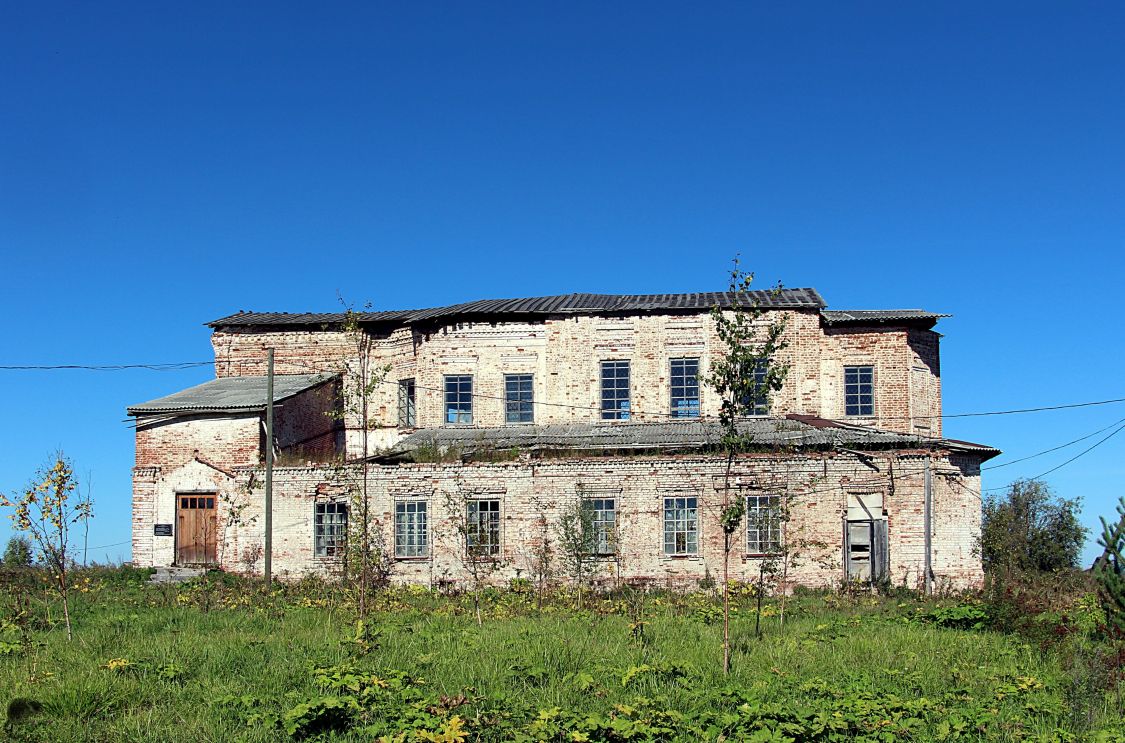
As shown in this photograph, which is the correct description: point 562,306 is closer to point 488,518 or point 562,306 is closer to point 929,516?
point 488,518

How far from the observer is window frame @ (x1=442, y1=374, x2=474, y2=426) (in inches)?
1221

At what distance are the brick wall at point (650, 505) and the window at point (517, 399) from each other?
5.69 m

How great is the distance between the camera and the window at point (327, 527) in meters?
25.5

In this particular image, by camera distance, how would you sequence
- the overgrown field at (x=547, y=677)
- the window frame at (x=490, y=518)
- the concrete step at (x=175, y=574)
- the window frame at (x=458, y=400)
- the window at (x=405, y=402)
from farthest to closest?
the window at (x=405, y=402) → the window frame at (x=458, y=400) → the concrete step at (x=175, y=574) → the window frame at (x=490, y=518) → the overgrown field at (x=547, y=677)

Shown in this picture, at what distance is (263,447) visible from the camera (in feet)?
89.7

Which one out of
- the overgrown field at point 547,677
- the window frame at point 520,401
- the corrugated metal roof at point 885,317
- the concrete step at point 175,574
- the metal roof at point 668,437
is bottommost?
the concrete step at point 175,574

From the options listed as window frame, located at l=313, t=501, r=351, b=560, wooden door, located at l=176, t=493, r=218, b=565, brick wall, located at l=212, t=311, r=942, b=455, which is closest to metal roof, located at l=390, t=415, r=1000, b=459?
brick wall, located at l=212, t=311, r=942, b=455

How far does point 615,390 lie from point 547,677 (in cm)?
1969

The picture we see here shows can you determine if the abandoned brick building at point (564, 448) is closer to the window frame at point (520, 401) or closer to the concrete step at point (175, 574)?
the window frame at point (520, 401)

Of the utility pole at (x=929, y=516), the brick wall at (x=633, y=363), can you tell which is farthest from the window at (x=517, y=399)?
the utility pole at (x=929, y=516)

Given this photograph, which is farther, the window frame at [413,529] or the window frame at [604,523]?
the window frame at [413,529]

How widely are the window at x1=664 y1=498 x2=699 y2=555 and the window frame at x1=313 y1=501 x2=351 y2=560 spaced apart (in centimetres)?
A: 861

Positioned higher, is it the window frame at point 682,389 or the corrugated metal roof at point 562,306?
the corrugated metal roof at point 562,306

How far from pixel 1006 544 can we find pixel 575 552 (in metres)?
12.5
